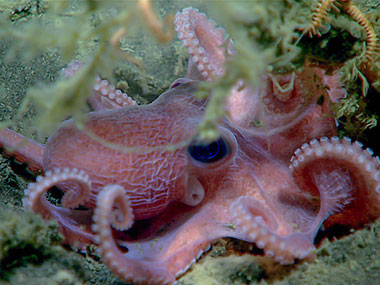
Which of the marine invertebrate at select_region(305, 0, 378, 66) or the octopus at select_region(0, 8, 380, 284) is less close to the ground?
the marine invertebrate at select_region(305, 0, 378, 66)

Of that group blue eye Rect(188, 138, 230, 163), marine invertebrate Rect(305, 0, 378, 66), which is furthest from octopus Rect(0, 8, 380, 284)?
marine invertebrate Rect(305, 0, 378, 66)

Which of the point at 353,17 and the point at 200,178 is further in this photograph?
the point at 200,178

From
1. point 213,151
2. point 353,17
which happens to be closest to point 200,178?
point 213,151

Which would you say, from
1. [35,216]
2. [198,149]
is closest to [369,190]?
[198,149]

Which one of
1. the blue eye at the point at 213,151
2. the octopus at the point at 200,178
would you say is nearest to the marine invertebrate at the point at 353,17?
the octopus at the point at 200,178

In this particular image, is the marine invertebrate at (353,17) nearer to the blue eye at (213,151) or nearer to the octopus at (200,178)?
the octopus at (200,178)

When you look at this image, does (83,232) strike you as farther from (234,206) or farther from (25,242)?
(234,206)

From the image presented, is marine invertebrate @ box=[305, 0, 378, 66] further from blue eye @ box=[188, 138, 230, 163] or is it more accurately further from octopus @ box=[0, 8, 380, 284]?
blue eye @ box=[188, 138, 230, 163]

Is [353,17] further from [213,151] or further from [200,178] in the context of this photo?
[200,178]
